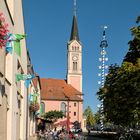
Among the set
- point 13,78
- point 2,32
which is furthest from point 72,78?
point 2,32

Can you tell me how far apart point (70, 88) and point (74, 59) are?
11117 millimetres

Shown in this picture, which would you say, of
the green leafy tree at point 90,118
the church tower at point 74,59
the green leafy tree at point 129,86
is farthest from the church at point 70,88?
the green leafy tree at point 129,86

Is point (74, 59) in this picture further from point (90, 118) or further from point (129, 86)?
point (129, 86)

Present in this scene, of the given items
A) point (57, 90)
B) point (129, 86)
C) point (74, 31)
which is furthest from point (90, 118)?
point (129, 86)

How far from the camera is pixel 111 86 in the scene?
148ft

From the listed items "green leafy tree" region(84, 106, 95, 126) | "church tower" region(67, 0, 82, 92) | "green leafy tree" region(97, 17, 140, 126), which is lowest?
"green leafy tree" region(84, 106, 95, 126)

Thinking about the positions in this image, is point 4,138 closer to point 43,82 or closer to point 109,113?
point 109,113

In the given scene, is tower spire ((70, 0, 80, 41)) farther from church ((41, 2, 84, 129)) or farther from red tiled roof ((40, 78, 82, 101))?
red tiled roof ((40, 78, 82, 101))

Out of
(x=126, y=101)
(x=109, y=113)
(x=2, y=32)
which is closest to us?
(x=2, y=32)

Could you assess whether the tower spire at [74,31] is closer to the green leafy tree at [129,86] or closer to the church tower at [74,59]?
the church tower at [74,59]

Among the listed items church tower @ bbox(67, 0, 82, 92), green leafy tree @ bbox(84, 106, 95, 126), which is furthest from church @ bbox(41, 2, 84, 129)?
green leafy tree @ bbox(84, 106, 95, 126)

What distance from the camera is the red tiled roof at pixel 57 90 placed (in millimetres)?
135125

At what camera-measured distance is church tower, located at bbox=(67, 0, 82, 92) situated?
467 feet

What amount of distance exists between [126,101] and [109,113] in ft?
41.3
